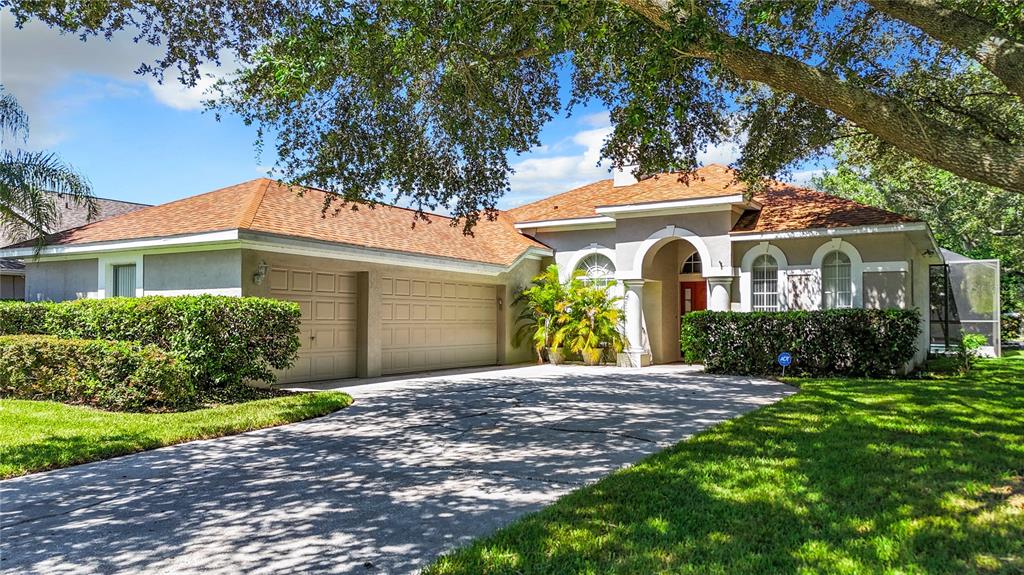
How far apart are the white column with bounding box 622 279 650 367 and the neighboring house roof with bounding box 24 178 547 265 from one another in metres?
3.17

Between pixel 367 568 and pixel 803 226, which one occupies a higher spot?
pixel 803 226

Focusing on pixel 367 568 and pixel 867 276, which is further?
pixel 867 276

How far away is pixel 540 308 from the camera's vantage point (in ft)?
60.2

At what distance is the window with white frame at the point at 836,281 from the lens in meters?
15.7

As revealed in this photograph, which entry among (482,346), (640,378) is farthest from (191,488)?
(482,346)

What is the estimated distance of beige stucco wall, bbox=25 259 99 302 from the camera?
47.4ft

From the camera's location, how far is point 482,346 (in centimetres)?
1844

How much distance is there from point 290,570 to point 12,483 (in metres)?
3.86

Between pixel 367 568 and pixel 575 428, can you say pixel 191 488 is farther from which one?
pixel 575 428

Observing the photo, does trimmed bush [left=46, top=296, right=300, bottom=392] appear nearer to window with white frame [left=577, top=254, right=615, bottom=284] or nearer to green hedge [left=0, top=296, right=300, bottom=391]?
green hedge [left=0, top=296, right=300, bottom=391]

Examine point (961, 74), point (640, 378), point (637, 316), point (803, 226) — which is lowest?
point (640, 378)

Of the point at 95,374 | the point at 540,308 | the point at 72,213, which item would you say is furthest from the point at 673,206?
the point at 72,213

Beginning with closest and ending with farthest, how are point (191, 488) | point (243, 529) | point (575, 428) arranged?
point (243, 529)
point (191, 488)
point (575, 428)

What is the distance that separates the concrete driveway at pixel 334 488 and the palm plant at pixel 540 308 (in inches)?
299
